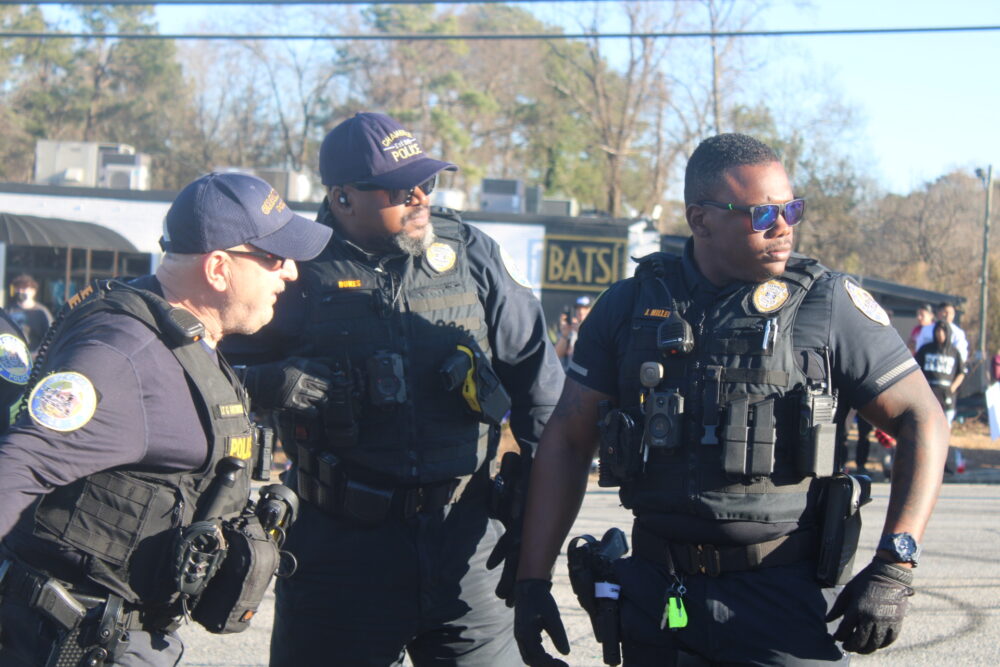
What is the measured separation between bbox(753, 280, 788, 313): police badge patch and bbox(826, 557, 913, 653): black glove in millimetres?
687

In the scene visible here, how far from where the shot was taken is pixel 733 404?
101 inches

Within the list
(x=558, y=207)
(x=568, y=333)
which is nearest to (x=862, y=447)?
(x=568, y=333)

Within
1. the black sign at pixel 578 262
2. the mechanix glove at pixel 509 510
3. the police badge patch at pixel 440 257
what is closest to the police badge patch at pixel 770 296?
the mechanix glove at pixel 509 510

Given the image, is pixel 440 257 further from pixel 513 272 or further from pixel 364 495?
pixel 364 495

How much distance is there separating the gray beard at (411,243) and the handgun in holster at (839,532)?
143 cm

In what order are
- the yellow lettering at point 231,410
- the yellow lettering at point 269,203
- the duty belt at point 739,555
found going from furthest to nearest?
the yellow lettering at point 269,203
the duty belt at point 739,555
the yellow lettering at point 231,410

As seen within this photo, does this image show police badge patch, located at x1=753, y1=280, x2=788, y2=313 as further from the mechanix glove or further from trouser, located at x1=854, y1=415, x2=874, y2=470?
trouser, located at x1=854, y1=415, x2=874, y2=470

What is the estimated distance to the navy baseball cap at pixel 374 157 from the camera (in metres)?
3.23

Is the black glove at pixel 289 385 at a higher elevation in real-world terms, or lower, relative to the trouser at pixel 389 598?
higher

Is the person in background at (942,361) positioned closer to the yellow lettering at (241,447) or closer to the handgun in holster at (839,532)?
the handgun in holster at (839,532)

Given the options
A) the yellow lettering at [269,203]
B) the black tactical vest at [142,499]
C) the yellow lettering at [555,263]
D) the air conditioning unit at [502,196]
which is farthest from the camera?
the air conditioning unit at [502,196]

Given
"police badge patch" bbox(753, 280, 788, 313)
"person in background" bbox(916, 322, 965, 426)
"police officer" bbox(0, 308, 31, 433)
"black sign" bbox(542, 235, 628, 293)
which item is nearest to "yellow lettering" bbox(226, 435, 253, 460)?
"police officer" bbox(0, 308, 31, 433)

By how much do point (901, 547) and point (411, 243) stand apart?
1664 mm

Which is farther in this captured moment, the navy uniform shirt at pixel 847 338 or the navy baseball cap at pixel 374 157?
the navy baseball cap at pixel 374 157
